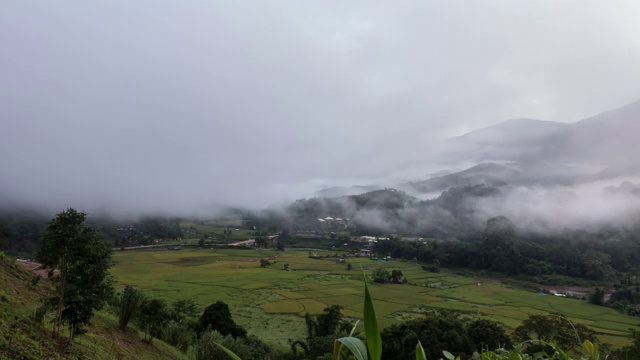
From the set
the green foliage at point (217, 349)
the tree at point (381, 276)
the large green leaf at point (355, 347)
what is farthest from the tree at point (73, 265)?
the tree at point (381, 276)

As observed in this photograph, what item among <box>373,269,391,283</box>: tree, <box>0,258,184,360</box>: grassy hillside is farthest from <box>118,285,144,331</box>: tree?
<box>373,269,391,283</box>: tree

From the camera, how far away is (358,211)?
154 m

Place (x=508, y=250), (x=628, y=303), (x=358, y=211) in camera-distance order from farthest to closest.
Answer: (x=358, y=211), (x=508, y=250), (x=628, y=303)

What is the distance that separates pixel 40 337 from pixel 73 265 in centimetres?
176

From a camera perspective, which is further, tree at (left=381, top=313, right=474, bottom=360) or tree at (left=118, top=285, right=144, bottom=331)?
tree at (left=381, top=313, right=474, bottom=360)

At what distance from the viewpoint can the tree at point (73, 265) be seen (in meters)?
9.18

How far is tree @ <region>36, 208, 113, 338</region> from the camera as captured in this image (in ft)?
30.1

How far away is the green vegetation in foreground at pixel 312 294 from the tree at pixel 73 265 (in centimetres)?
2078

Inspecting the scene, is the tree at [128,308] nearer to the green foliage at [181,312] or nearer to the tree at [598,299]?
the green foliage at [181,312]

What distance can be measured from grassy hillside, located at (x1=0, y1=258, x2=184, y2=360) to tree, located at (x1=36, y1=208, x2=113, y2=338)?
0.63m

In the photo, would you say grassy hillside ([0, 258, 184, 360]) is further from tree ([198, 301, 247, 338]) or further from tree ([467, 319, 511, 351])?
tree ([467, 319, 511, 351])

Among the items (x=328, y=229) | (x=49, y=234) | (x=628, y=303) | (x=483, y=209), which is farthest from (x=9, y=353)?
(x=483, y=209)

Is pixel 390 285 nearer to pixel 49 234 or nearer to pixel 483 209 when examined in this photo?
pixel 49 234

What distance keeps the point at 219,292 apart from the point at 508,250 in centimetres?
6104
